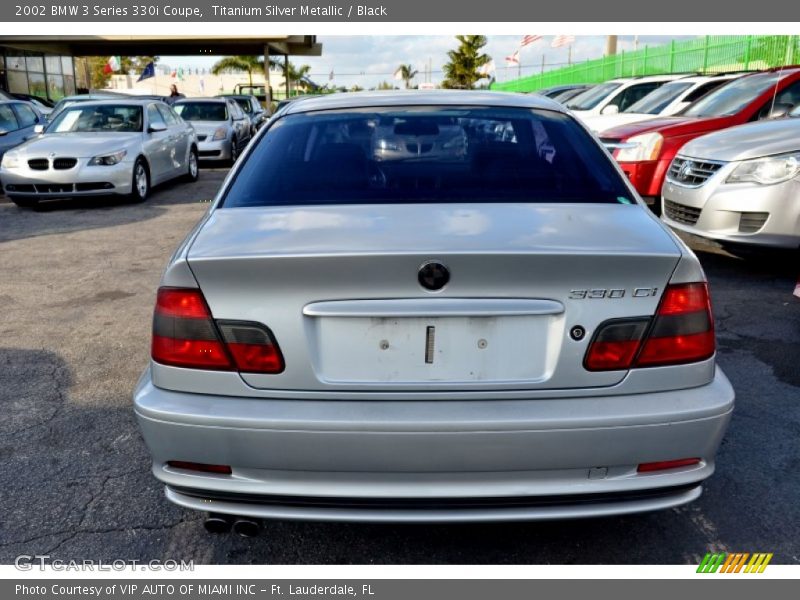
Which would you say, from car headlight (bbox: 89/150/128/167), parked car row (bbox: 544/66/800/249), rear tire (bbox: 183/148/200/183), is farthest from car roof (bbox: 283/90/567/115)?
rear tire (bbox: 183/148/200/183)

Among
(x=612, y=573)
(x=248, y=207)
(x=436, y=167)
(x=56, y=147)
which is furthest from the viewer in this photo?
(x=56, y=147)

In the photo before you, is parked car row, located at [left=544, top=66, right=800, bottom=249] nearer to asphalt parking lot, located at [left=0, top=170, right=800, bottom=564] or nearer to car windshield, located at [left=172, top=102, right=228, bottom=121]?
asphalt parking lot, located at [left=0, top=170, right=800, bottom=564]

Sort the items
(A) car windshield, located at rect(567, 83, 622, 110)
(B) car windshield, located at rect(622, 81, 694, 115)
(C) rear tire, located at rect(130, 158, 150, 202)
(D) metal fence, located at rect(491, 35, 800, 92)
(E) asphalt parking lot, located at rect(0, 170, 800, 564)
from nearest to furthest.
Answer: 1. (E) asphalt parking lot, located at rect(0, 170, 800, 564)
2. (C) rear tire, located at rect(130, 158, 150, 202)
3. (B) car windshield, located at rect(622, 81, 694, 115)
4. (A) car windshield, located at rect(567, 83, 622, 110)
5. (D) metal fence, located at rect(491, 35, 800, 92)

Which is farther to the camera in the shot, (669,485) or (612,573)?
(612,573)

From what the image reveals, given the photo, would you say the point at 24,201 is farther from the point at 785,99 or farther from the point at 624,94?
the point at 624,94

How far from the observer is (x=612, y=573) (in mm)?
2455

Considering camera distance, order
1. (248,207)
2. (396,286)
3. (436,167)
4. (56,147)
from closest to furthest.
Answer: (396,286)
(248,207)
(436,167)
(56,147)

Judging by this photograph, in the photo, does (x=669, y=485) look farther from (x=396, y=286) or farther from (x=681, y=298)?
(x=396, y=286)

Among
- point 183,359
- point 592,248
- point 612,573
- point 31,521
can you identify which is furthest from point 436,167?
point 31,521

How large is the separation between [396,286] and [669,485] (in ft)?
3.25

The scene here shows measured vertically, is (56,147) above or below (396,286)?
below

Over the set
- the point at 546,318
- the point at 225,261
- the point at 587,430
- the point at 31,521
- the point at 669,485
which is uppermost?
the point at 225,261

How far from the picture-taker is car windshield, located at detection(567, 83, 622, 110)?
13508 mm

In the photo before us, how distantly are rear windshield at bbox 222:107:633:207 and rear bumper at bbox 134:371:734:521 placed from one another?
32.9 inches
